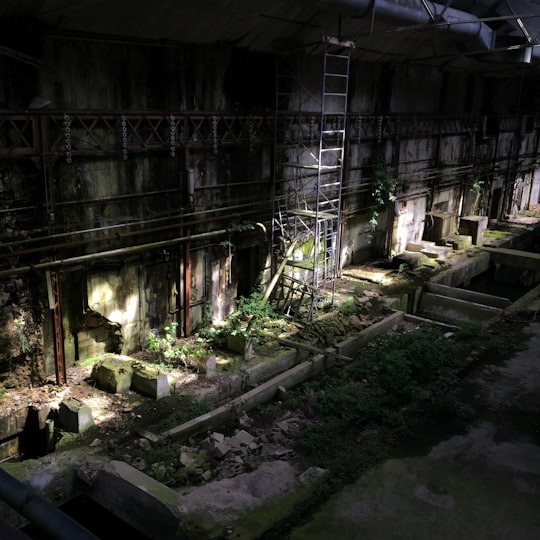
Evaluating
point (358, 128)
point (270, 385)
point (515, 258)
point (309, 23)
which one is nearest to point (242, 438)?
point (270, 385)

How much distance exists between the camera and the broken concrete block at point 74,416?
9531 mm

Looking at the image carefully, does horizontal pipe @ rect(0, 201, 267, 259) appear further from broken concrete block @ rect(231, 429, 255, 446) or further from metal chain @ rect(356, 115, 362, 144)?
metal chain @ rect(356, 115, 362, 144)

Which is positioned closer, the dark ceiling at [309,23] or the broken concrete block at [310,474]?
the broken concrete block at [310,474]

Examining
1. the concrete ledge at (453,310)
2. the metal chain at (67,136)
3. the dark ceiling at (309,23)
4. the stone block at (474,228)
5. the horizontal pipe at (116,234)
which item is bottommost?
the concrete ledge at (453,310)

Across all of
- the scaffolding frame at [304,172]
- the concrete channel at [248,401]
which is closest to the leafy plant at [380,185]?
the scaffolding frame at [304,172]

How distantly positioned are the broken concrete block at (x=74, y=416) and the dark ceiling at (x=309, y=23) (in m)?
5.94

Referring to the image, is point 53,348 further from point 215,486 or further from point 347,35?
point 347,35

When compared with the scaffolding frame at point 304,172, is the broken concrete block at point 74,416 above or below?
below

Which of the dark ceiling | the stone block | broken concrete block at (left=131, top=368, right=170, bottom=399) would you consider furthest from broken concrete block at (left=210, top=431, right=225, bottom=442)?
the stone block

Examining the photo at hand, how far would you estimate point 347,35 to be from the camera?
14578 millimetres

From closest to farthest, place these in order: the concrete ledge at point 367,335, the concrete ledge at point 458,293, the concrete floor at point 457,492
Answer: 1. the concrete floor at point 457,492
2. the concrete ledge at point 367,335
3. the concrete ledge at point 458,293

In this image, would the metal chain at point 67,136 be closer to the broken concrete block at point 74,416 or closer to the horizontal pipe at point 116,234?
the horizontal pipe at point 116,234

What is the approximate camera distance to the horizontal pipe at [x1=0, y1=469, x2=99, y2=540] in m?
1.39

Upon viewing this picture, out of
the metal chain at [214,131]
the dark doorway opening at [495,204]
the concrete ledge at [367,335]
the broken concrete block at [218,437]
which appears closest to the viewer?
the broken concrete block at [218,437]
